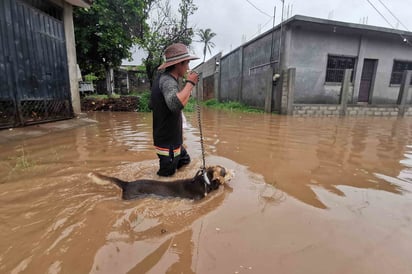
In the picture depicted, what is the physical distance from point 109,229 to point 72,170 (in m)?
1.73

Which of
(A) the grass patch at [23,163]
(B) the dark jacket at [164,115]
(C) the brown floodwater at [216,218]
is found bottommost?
(C) the brown floodwater at [216,218]

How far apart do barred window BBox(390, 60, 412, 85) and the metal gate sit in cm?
1559

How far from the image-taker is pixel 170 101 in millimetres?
2617

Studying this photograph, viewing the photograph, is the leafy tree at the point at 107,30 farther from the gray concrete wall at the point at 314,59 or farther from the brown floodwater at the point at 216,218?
the brown floodwater at the point at 216,218

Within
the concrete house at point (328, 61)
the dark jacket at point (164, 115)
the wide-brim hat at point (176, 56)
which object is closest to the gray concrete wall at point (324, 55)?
the concrete house at point (328, 61)

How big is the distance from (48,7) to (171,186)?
7389 mm

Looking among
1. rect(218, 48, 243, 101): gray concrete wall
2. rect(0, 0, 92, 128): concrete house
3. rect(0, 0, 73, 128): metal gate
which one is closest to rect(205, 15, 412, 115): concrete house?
rect(218, 48, 243, 101): gray concrete wall

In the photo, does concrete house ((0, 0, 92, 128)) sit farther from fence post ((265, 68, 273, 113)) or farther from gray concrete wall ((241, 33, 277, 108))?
gray concrete wall ((241, 33, 277, 108))

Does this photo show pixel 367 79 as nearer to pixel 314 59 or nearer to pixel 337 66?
pixel 337 66

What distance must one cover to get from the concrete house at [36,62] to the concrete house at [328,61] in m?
8.35

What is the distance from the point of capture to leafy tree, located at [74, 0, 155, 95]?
11180 mm

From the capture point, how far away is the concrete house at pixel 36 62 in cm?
548

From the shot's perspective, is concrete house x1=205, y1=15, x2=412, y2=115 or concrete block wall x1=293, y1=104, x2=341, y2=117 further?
concrete block wall x1=293, y1=104, x2=341, y2=117

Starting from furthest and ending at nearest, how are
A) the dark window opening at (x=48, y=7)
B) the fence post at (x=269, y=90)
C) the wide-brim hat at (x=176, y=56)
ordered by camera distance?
the fence post at (x=269, y=90) → the dark window opening at (x=48, y=7) → the wide-brim hat at (x=176, y=56)
